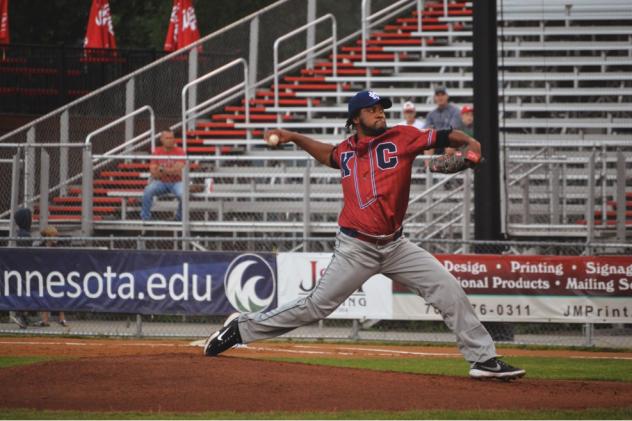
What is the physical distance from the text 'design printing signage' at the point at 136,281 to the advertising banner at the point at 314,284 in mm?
182

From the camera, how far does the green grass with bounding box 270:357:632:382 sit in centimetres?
1273

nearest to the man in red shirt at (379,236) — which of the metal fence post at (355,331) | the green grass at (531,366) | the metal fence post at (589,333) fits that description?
the green grass at (531,366)

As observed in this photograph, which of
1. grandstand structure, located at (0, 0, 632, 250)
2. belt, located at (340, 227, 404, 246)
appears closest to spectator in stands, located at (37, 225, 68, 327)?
grandstand structure, located at (0, 0, 632, 250)

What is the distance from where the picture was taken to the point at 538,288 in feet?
53.3

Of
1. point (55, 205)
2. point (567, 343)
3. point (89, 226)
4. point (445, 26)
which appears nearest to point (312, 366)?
point (567, 343)

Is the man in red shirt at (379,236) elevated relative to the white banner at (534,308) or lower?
elevated

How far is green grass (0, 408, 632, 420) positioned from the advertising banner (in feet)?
24.2

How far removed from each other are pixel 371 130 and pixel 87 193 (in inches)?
381

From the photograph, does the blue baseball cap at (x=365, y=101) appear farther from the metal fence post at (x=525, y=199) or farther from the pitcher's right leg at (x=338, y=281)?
the metal fence post at (x=525, y=199)

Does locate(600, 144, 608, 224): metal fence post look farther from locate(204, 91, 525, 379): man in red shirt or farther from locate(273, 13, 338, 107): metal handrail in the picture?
locate(204, 91, 525, 379): man in red shirt

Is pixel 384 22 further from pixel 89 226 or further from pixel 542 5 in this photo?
pixel 89 226

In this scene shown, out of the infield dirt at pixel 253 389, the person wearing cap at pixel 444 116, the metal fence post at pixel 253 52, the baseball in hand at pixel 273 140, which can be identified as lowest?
the infield dirt at pixel 253 389

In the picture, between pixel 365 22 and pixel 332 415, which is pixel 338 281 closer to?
pixel 332 415

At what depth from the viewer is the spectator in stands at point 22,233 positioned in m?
17.8
